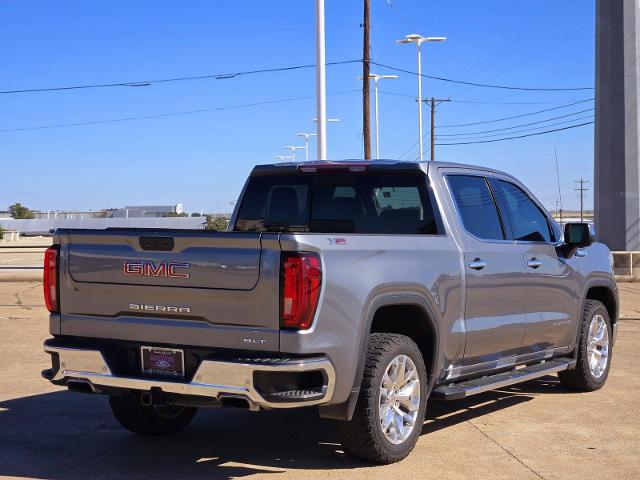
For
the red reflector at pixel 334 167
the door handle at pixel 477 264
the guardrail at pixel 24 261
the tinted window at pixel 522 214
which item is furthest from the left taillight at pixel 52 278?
the guardrail at pixel 24 261

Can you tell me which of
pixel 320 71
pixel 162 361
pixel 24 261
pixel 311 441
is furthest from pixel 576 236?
pixel 24 261

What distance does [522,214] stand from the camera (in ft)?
26.6

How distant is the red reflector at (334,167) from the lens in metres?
7.25

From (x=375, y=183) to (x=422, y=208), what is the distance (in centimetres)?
43

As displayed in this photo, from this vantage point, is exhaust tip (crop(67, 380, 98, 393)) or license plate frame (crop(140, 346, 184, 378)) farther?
exhaust tip (crop(67, 380, 98, 393))

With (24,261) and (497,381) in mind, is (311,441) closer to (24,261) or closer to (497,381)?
(497,381)

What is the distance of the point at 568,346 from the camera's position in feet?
28.2

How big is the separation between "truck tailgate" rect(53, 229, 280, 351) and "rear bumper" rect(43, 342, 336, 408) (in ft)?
0.48

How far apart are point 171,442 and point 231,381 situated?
68.3 inches

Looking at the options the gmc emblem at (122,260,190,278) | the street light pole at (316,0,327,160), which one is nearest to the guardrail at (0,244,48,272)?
the street light pole at (316,0,327,160)

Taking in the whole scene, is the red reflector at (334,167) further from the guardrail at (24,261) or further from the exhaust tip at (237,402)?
the guardrail at (24,261)

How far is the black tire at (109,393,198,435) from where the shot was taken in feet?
22.8

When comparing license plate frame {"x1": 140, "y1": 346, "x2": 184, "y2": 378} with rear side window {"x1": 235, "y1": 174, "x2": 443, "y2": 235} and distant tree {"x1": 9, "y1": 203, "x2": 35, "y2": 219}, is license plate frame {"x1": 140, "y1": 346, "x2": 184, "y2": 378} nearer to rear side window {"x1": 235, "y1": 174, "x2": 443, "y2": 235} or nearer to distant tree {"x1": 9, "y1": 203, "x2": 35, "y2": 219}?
rear side window {"x1": 235, "y1": 174, "x2": 443, "y2": 235}

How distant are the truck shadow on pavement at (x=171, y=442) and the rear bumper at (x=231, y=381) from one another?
63cm
